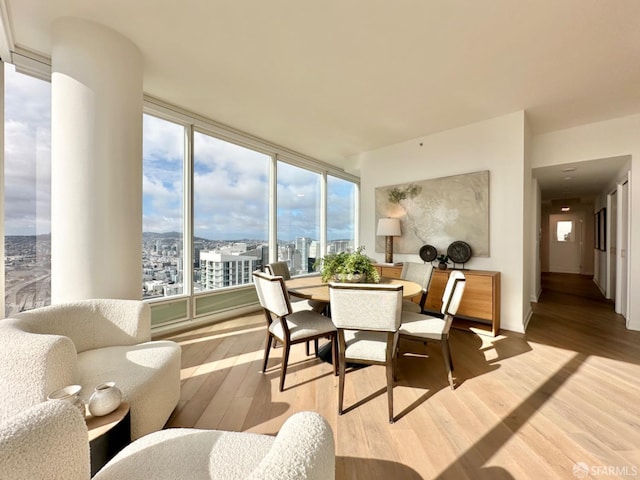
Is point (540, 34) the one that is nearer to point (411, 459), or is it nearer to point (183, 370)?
point (411, 459)

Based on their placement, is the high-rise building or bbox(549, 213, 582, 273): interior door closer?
the high-rise building

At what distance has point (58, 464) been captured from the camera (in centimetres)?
65

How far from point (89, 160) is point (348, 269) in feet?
7.47

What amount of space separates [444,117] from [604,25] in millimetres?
1677

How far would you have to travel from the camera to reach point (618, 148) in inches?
142

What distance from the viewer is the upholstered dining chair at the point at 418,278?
283 centimetres

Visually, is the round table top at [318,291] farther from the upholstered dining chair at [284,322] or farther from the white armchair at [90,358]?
the white armchair at [90,358]

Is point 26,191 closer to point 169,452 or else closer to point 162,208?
point 162,208

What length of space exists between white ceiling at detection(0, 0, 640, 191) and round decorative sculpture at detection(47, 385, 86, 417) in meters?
2.42

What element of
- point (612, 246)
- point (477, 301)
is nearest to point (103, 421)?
point (477, 301)

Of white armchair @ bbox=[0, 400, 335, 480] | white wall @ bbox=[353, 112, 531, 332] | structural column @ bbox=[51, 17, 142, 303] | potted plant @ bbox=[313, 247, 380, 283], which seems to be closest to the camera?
white armchair @ bbox=[0, 400, 335, 480]

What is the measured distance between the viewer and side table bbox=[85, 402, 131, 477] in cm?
106

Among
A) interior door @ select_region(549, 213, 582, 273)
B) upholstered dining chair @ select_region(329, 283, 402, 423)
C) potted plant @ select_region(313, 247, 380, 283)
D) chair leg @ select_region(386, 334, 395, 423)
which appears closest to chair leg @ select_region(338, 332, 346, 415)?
upholstered dining chair @ select_region(329, 283, 402, 423)

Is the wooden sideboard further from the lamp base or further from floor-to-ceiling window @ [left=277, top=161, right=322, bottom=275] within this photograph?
floor-to-ceiling window @ [left=277, top=161, right=322, bottom=275]
